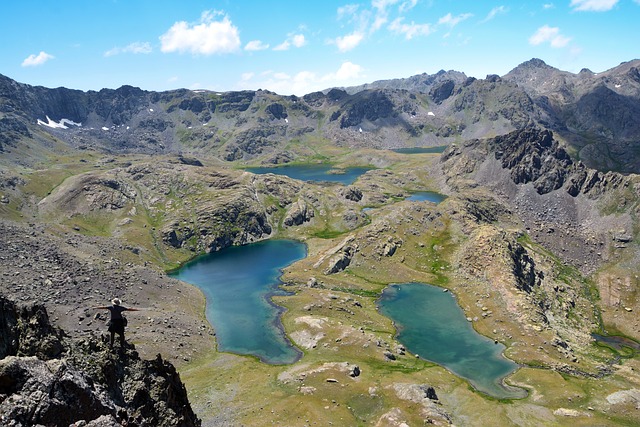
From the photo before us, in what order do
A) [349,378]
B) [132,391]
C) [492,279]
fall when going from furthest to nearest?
[492,279], [349,378], [132,391]

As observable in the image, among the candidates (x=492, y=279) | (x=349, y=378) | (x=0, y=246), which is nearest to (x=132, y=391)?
(x=349, y=378)

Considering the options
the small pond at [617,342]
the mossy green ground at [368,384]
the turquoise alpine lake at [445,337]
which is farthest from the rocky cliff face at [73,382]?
the small pond at [617,342]

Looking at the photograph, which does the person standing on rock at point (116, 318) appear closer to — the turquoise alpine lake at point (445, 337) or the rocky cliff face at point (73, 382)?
the rocky cliff face at point (73, 382)

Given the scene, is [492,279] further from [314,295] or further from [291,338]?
[291,338]

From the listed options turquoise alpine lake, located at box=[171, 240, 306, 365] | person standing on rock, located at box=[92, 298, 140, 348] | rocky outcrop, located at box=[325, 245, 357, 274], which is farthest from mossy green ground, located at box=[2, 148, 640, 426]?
person standing on rock, located at box=[92, 298, 140, 348]

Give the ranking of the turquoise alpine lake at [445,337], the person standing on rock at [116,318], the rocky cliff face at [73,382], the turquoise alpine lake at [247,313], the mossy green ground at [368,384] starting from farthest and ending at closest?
the turquoise alpine lake at [247,313]
the turquoise alpine lake at [445,337]
the mossy green ground at [368,384]
the person standing on rock at [116,318]
the rocky cliff face at [73,382]

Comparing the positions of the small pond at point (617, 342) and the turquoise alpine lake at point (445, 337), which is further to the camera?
the small pond at point (617, 342)

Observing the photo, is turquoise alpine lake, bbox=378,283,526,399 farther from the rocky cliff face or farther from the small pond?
the rocky cliff face
